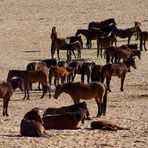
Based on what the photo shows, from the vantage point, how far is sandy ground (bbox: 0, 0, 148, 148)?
551 inches

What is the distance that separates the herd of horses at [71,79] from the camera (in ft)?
49.7

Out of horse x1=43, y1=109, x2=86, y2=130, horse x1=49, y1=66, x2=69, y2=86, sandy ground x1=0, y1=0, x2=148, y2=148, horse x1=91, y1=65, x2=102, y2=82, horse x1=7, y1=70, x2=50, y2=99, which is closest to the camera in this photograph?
sandy ground x1=0, y1=0, x2=148, y2=148

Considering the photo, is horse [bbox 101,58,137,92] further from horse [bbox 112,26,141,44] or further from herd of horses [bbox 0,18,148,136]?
horse [bbox 112,26,141,44]

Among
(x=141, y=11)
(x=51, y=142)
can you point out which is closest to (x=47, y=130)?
(x=51, y=142)

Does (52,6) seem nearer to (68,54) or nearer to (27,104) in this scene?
(68,54)

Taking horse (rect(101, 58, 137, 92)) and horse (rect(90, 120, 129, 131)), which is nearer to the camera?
horse (rect(90, 120, 129, 131))

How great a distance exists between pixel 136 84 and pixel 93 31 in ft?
40.9

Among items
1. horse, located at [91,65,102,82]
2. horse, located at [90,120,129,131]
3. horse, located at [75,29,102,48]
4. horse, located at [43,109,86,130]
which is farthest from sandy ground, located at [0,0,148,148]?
horse, located at [75,29,102,48]

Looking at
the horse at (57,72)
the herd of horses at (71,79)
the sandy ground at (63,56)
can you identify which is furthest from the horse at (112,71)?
the horse at (57,72)

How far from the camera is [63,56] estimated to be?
33.1 m

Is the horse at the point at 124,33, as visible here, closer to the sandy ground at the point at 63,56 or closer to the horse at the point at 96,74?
the sandy ground at the point at 63,56

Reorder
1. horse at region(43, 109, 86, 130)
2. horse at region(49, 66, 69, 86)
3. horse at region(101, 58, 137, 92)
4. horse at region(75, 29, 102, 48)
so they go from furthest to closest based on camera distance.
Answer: horse at region(75, 29, 102, 48), horse at region(49, 66, 69, 86), horse at region(101, 58, 137, 92), horse at region(43, 109, 86, 130)

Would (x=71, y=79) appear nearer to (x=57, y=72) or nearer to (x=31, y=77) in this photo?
(x=57, y=72)

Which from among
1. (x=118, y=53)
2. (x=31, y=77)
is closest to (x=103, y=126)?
(x=31, y=77)
